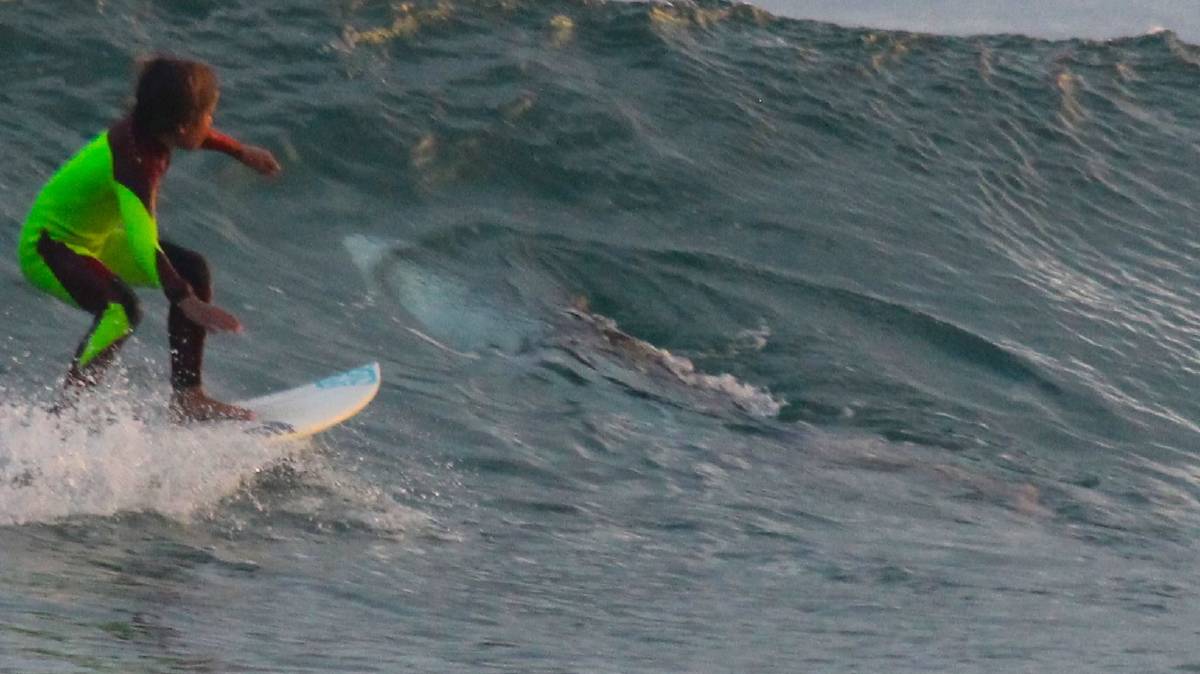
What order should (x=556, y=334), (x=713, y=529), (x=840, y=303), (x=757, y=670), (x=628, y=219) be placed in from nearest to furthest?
(x=757, y=670) < (x=713, y=529) < (x=556, y=334) < (x=840, y=303) < (x=628, y=219)

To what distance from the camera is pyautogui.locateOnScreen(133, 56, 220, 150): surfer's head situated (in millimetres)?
5672

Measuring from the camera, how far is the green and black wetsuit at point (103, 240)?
5801 millimetres

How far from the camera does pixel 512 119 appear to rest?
12.6m

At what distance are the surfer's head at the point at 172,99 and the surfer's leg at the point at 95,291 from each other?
A: 21.6 inches

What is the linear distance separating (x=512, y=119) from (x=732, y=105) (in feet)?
7.31

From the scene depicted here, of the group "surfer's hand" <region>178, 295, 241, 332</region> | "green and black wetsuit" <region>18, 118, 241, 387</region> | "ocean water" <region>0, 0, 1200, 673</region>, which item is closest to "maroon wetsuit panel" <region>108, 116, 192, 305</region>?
"green and black wetsuit" <region>18, 118, 241, 387</region>

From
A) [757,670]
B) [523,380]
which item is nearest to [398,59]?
[523,380]

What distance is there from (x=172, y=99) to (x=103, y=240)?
710 millimetres

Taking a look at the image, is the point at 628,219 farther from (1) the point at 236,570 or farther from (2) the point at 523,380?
(1) the point at 236,570

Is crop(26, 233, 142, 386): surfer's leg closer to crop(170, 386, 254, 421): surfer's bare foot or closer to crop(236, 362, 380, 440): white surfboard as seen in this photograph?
crop(170, 386, 254, 421): surfer's bare foot

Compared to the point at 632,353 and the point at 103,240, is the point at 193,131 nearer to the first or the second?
the point at 103,240

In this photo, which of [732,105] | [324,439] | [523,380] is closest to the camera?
[324,439]

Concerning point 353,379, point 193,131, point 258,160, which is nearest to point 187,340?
point 258,160

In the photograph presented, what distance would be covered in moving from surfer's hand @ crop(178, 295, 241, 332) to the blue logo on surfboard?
4.68ft
